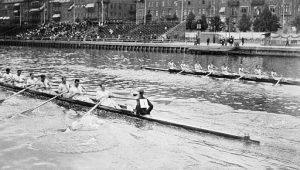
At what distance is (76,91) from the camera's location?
91.1 ft

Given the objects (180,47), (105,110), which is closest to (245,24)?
(180,47)

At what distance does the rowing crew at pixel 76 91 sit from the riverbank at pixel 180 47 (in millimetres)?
46161

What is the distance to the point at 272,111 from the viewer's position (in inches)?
1093

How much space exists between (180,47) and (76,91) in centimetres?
5501

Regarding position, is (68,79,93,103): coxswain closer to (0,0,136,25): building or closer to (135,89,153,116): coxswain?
(135,89,153,116): coxswain

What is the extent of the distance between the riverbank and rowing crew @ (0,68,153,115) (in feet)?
151

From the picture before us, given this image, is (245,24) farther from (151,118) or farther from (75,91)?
(151,118)

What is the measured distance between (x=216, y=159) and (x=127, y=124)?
21.4 feet

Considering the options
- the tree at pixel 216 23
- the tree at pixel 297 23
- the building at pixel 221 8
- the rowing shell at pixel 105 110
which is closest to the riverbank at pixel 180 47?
the tree at pixel 216 23

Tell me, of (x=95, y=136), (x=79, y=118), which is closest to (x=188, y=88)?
(x=79, y=118)

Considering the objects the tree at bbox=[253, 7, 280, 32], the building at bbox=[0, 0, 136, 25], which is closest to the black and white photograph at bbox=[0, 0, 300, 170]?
the tree at bbox=[253, 7, 280, 32]

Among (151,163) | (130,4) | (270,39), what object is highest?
(130,4)

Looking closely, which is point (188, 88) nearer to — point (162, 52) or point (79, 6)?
point (162, 52)

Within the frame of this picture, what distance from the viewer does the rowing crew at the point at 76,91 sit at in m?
23.7
